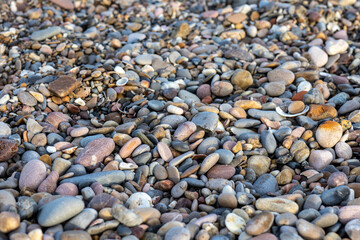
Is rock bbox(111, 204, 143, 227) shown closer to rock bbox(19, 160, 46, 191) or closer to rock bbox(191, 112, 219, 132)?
rock bbox(19, 160, 46, 191)

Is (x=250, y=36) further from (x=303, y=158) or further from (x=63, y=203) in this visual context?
(x=63, y=203)

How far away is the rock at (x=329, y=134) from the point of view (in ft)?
9.96

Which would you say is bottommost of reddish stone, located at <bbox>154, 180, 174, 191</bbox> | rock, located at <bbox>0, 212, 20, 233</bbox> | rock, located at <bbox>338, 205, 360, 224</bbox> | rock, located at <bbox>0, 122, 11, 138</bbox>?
reddish stone, located at <bbox>154, 180, 174, 191</bbox>

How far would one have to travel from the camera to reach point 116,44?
15.5 ft

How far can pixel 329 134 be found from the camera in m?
3.04

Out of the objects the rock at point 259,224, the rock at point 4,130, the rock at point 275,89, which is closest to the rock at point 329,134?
the rock at point 275,89

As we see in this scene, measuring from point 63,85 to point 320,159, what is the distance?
2440mm

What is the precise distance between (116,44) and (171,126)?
197 cm

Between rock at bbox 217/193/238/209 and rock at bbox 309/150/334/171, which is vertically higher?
rock at bbox 217/193/238/209

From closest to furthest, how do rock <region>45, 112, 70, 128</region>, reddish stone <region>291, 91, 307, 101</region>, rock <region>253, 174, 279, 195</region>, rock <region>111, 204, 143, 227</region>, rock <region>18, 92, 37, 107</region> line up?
rock <region>111, 204, 143, 227</region>, rock <region>253, 174, 279, 195</region>, rock <region>45, 112, 70, 128</region>, rock <region>18, 92, 37, 107</region>, reddish stone <region>291, 91, 307, 101</region>

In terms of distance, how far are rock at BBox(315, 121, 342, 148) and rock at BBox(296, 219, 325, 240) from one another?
1.11 meters

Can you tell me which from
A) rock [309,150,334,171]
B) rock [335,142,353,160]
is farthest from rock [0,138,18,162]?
rock [335,142,353,160]

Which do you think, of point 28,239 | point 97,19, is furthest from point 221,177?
point 97,19

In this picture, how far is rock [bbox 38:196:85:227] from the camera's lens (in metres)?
2.12
